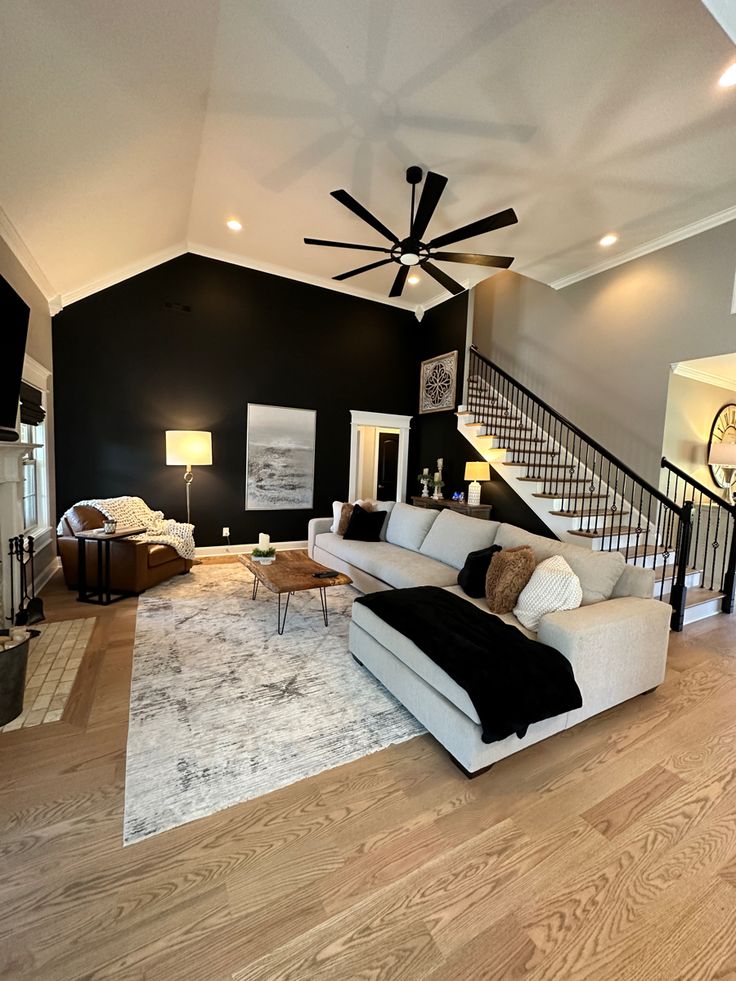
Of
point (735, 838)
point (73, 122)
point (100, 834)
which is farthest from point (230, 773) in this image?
point (73, 122)

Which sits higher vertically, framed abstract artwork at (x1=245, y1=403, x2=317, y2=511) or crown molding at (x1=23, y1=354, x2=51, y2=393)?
crown molding at (x1=23, y1=354, x2=51, y2=393)

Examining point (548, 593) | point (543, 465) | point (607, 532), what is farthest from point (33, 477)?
point (607, 532)

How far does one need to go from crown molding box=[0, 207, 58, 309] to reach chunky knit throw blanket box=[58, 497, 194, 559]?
7.24 ft

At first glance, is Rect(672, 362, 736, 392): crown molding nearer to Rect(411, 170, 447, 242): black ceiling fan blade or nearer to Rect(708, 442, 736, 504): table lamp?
Rect(708, 442, 736, 504): table lamp

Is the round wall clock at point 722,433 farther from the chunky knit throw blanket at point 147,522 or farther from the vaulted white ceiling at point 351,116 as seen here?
the chunky knit throw blanket at point 147,522

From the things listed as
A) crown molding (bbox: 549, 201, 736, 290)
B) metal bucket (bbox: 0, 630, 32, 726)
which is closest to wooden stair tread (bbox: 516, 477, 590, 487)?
crown molding (bbox: 549, 201, 736, 290)

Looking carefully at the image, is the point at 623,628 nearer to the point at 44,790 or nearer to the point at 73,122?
the point at 44,790

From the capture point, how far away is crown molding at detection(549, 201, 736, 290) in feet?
12.8

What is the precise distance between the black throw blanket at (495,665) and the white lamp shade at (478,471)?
3160 mm

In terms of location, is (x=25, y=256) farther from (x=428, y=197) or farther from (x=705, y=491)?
(x=705, y=491)

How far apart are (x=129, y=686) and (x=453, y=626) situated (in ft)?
6.27

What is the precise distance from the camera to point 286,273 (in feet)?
18.5

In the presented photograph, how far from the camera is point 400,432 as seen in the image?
698cm

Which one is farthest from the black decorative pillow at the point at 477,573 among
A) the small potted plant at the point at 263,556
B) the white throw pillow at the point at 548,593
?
the small potted plant at the point at 263,556
